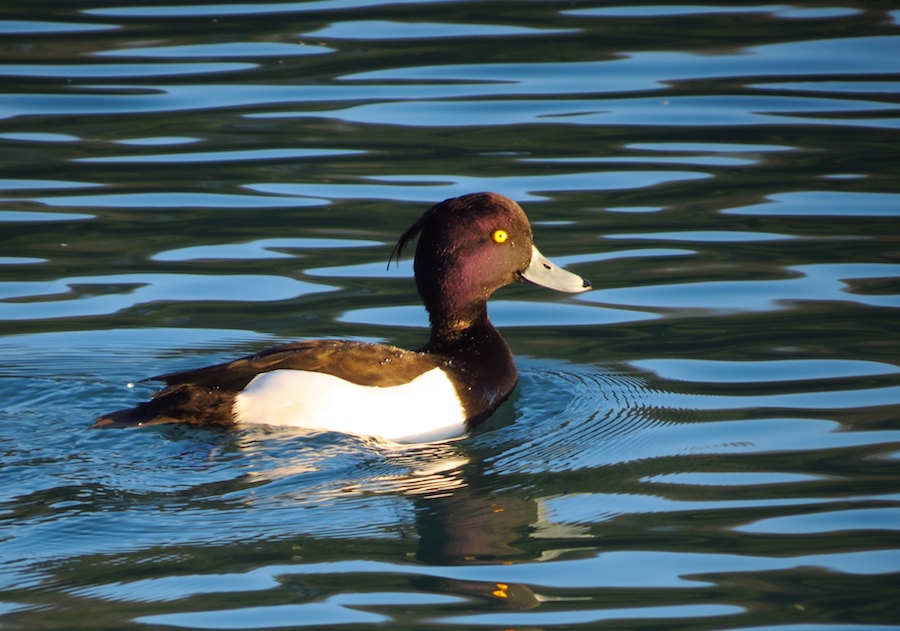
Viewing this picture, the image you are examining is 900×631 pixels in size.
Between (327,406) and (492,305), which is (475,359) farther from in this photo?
(492,305)

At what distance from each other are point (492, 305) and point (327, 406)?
2324 mm

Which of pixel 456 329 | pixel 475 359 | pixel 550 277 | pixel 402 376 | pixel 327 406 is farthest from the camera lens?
pixel 550 277

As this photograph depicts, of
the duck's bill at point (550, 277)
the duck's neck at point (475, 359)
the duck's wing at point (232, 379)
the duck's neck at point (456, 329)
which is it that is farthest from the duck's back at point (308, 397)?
the duck's bill at point (550, 277)

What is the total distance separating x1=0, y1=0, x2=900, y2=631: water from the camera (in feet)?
14.9

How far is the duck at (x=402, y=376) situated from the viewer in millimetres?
5742

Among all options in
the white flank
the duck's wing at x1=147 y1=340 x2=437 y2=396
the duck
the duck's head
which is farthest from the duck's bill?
the white flank

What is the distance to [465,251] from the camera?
642 cm

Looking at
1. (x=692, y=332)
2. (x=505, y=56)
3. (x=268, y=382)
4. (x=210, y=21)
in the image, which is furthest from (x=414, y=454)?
(x=210, y=21)

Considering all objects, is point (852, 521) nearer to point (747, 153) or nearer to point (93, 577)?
point (93, 577)

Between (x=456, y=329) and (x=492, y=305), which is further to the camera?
(x=492, y=305)

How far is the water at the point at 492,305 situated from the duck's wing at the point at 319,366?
0.79ft

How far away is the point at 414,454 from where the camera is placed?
5.66m

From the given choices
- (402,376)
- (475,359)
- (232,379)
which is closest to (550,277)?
(475,359)

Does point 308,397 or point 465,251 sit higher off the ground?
point 465,251
